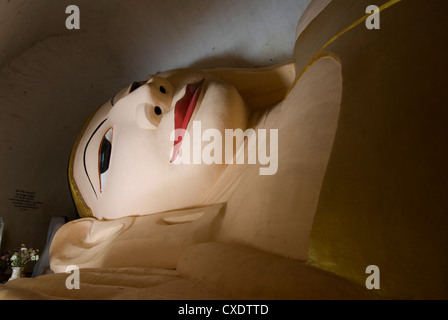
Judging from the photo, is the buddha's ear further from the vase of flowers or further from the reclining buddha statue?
the vase of flowers

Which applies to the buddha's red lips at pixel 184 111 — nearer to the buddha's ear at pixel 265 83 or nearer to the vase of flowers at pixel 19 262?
the buddha's ear at pixel 265 83

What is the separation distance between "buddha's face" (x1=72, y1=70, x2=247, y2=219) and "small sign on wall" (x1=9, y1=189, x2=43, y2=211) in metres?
1.56

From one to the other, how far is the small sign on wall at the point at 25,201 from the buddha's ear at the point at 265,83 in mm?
2374

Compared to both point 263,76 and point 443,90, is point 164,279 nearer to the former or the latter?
point 443,90

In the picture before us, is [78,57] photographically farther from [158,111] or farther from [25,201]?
[158,111]

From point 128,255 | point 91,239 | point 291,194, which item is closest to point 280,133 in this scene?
point 291,194

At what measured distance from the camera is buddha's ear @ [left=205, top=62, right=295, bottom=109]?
226cm

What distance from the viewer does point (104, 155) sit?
2293mm

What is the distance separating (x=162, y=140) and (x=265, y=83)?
2.77ft

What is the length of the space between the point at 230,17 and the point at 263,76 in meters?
0.84

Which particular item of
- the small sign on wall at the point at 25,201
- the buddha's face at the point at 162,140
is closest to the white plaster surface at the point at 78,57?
the small sign on wall at the point at 25,201

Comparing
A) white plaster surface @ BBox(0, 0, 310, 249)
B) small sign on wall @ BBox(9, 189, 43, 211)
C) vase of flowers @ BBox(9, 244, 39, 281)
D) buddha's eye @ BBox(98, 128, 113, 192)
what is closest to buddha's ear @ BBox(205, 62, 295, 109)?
white plaster surface @ BBox(0, 0, 310, 249)

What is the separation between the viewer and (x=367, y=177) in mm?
813

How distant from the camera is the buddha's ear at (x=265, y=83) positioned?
89.0 inches
